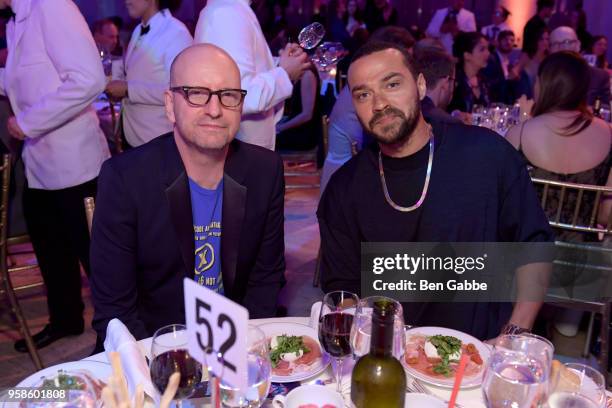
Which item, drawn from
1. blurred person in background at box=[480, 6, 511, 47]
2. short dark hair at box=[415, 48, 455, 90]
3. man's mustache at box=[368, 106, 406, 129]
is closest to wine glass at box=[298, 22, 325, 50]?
short dark hair at box=[415, 48, 455, 90]

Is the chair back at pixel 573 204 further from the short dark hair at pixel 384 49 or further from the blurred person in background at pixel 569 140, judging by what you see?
the short dark hair at pixel 384 49

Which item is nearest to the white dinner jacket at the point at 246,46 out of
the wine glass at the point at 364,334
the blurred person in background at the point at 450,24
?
the wine glass at the point at 364,334

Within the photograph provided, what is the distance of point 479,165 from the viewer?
1851mm

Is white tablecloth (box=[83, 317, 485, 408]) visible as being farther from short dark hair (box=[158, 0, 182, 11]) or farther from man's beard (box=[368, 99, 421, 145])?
short dark hair (box=[158, 0, 182, 11])

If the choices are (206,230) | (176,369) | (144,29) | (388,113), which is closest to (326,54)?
(144,29)

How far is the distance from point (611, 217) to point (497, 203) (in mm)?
787

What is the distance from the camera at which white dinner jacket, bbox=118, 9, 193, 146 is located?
10.0ft

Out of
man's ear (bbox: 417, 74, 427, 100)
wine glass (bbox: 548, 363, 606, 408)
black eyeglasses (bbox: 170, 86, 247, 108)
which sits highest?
man's ear (bbox: 417, 74, 427, 100)

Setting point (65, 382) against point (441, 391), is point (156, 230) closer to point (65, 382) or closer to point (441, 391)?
point (65, 382)

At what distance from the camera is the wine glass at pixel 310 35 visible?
315 centimetres

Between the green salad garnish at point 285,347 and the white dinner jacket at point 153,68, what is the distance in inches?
81.2

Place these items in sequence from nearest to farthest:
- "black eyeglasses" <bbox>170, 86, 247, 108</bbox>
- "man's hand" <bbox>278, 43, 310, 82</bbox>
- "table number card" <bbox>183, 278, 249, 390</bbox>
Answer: "table number card" <bbox>183, 278, 249, 390</bbox>
"black eyeglasses" <bbox>170, 86, 247, 108</bbox>
"man's hand" <bbox>278, 43, 310, 82</bbox>

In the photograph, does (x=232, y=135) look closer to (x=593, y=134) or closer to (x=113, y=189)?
(x=113, y=189)

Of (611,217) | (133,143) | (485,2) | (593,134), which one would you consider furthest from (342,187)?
(485,2)
